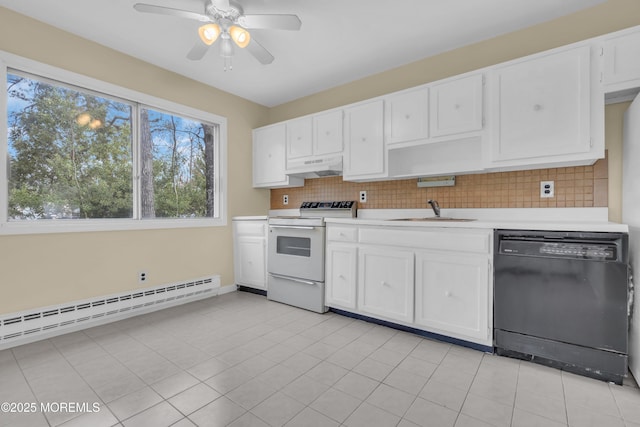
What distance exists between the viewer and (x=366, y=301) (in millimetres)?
2734

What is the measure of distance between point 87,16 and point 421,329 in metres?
3.70

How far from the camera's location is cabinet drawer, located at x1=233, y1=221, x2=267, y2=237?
12.0ft

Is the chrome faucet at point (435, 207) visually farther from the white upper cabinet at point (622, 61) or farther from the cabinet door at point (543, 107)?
the white upper cabinet at point (622, 61)

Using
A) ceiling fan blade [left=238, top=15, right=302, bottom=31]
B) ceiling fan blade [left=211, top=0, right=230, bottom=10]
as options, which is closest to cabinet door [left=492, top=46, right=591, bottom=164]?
ceiling fan blade [left=238, top=15, right=302, bottom=31]

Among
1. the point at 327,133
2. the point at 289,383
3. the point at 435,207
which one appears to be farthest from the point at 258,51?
the point at 289,383

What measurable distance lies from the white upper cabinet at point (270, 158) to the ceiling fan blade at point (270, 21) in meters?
1.73

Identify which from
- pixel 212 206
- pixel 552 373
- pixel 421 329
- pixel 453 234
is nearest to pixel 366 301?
pixel 421 329

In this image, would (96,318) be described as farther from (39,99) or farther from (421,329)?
(421,329)

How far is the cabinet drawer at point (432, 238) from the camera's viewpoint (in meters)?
2.17

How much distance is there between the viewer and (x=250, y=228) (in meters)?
3.76

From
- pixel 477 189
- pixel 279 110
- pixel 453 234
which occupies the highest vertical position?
pixel 279 110

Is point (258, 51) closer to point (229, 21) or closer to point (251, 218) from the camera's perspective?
point (229, 21)

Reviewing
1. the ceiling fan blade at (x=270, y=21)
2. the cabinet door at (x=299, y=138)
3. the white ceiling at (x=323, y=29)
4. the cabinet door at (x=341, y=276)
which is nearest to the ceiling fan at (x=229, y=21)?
the ceiling fan blade at (x=270, y=21)

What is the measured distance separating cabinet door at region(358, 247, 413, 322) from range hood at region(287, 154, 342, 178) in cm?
109
